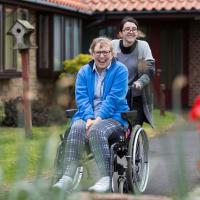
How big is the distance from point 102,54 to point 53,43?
1143 cm

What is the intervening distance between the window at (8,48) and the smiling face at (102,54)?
8397 mm

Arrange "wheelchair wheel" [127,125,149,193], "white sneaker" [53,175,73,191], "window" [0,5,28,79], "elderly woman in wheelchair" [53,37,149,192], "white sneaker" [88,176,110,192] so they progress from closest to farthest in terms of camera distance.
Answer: "white sneaker" [53,175,73,191]
"white sneaker" [88,176,110,192]
"elderly woman in wheelchair" [53,37,149,192]
"wheelchair wheel" [127,125,149,193]
"window" [0,5,28,79]

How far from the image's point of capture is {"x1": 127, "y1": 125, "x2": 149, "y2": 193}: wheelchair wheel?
256 inches

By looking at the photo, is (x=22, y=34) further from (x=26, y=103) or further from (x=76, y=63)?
(x=76, y=63)

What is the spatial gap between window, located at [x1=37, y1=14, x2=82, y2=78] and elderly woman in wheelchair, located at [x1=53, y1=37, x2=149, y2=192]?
1103 centimetres

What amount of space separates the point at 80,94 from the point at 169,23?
14684mm

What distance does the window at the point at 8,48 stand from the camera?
15055 mm

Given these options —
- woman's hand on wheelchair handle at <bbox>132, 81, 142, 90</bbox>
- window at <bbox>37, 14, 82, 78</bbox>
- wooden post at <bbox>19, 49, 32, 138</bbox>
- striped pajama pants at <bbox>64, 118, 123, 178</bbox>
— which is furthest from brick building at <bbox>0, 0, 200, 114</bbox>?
striped pajama pants at <bbox>64, 118, 123, 178</bbox>

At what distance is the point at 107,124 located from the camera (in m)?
6.48

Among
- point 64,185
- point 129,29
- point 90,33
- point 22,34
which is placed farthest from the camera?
point 90,33

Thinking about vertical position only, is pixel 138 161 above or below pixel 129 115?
below

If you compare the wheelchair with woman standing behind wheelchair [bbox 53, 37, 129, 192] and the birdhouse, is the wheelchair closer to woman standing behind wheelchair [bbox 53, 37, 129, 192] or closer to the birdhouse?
woman standing behind wheelchair [bbox 53, 37, 129, 192]

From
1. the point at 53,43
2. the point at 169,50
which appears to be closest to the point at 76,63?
the point at 53,43

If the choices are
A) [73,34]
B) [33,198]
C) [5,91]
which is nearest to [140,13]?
[73,34]
